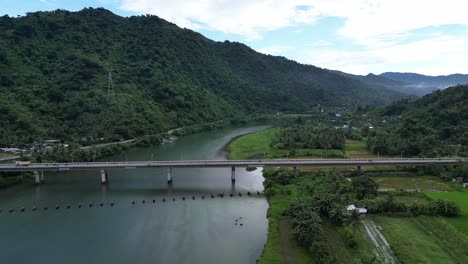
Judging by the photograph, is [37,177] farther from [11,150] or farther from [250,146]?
[250,146]

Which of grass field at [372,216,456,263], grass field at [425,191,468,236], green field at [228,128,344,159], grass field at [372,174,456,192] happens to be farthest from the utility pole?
grass field at [425,191,468,236]

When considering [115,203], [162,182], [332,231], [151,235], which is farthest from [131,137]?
[332,231]

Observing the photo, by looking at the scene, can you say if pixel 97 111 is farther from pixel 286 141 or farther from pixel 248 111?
pixel 248 111

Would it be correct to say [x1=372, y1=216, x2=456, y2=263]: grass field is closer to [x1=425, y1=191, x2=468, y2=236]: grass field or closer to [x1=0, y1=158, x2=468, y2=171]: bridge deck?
[x1=425, y1=191, x2=468, y2=236]: grass field

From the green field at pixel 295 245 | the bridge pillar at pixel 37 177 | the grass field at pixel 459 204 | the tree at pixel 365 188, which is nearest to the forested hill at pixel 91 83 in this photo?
the bridge pillar at pixel 37 177

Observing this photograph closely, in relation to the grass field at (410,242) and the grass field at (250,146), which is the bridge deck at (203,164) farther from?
the grass field at (410,242)

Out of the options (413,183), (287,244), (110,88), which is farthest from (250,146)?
(287,244)
